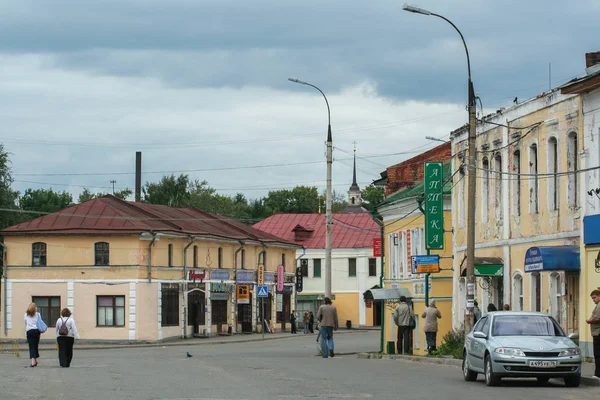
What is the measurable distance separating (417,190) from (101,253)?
75.5 feet

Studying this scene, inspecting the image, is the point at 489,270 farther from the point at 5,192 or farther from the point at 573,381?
the point at 5,192

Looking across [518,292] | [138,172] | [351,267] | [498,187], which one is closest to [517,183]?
[498,187]

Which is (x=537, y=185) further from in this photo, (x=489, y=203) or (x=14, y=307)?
(x=14, y=307)

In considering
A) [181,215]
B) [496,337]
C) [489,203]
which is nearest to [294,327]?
[181,215]

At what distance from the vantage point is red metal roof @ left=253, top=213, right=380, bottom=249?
3969 inches

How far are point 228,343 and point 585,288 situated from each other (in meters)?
37.0

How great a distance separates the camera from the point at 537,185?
3362 centimetres

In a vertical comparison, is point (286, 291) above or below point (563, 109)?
below

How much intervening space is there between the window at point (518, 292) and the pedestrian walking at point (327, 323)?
5540mm

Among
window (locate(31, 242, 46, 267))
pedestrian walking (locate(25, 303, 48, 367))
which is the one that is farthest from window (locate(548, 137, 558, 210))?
window (locate(31, 242, 46, 267))

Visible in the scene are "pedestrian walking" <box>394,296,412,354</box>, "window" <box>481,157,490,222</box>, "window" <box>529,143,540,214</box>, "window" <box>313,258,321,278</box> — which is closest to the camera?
"window" <box>529,143,540,214</box>

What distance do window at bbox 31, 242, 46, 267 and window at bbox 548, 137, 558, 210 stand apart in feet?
130

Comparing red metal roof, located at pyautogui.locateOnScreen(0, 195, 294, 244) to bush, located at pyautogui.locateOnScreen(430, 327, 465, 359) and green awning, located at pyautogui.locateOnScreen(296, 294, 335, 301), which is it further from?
bush, located at pyautogui.locateOnScreen(430, 327, 465, 359)

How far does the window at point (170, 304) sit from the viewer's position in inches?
2598
